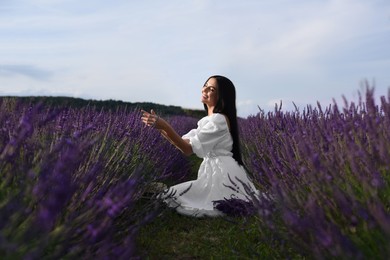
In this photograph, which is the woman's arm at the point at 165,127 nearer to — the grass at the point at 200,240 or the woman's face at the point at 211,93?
the woman's face at the point at 211,93

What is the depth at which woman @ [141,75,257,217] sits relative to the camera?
393 cm

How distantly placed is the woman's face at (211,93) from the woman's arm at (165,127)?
0.39 metres

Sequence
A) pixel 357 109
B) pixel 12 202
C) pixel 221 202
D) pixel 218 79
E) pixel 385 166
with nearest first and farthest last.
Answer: pixel 12 202, pixel 385 166, pixel 357 109, pixel 221 202, pixel 218 79

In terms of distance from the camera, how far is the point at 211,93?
4.07 meters

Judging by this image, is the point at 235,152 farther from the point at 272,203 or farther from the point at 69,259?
the point at 69,259

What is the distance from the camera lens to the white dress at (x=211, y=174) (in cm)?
393

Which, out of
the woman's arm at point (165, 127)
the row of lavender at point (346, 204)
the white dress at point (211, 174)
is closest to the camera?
the row of lavender at point (346, 204)

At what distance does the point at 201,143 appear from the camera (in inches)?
156

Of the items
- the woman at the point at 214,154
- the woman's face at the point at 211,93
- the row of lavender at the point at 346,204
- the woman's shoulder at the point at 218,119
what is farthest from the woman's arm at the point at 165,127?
the row of lavender at the point at 346,204

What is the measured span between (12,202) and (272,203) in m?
1.30

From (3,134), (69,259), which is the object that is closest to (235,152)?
(3,134)

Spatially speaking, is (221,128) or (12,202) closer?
(12,202)

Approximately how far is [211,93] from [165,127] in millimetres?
723

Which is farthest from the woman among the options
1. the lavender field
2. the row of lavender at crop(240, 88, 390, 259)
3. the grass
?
the row of lavender at crop(240, 88, 390, 259)
